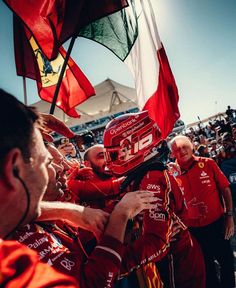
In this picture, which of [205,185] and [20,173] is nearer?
[20,173]

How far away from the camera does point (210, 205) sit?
139 inches

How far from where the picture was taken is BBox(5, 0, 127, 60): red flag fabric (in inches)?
107

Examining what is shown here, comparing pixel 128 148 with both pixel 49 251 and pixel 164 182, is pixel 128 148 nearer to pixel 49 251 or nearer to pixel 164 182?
pixel 164 182

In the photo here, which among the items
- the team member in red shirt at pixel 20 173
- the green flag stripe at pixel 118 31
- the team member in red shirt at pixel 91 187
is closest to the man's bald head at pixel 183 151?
the team member in red shirt at pixel 91 187

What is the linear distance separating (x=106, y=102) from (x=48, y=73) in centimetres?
2207

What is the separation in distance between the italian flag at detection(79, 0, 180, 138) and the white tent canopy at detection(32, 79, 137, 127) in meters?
19.7

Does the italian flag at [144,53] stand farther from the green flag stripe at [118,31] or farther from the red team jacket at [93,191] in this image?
the red team jacket at [93,191]

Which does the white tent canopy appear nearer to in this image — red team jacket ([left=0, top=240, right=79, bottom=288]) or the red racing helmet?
the red racing helmet

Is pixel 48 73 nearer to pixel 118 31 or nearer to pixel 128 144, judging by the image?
pixel 118 31

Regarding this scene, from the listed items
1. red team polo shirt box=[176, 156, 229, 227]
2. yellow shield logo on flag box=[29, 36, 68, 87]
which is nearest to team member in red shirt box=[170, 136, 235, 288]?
red team polo shirt box=[176, 156, 229, 227]

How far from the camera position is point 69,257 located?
1.19 metres

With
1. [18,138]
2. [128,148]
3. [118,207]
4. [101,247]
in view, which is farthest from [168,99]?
[18,138]

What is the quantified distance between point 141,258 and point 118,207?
1.27 ft

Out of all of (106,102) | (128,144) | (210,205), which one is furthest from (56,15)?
(106,102)
